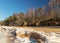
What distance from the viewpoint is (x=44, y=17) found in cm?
1389

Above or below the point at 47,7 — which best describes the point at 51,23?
below

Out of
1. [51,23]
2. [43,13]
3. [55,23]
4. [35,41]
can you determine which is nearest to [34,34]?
[35,41]

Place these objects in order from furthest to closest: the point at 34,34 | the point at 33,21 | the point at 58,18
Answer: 1. the point at 33,21
2. the point at 58,18
3. the point at 34,34

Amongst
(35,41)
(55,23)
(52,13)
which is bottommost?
(35,41)

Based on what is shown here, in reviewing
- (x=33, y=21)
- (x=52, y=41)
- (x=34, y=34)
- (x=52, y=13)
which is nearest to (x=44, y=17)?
(x=52, y=13)

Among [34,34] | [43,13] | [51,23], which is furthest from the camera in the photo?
[43,13]

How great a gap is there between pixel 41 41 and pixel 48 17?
8.14 meters

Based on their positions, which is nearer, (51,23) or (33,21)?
(51,23)

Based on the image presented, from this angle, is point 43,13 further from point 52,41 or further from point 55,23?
point 52,41

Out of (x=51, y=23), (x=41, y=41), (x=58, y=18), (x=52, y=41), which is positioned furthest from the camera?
(x=51, y=23)

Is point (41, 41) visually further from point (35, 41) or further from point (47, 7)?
point (47, 7)

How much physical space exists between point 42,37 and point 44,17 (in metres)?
8.52

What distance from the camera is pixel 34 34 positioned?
21.0ft

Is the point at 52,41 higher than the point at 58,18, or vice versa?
the point at 58,18
